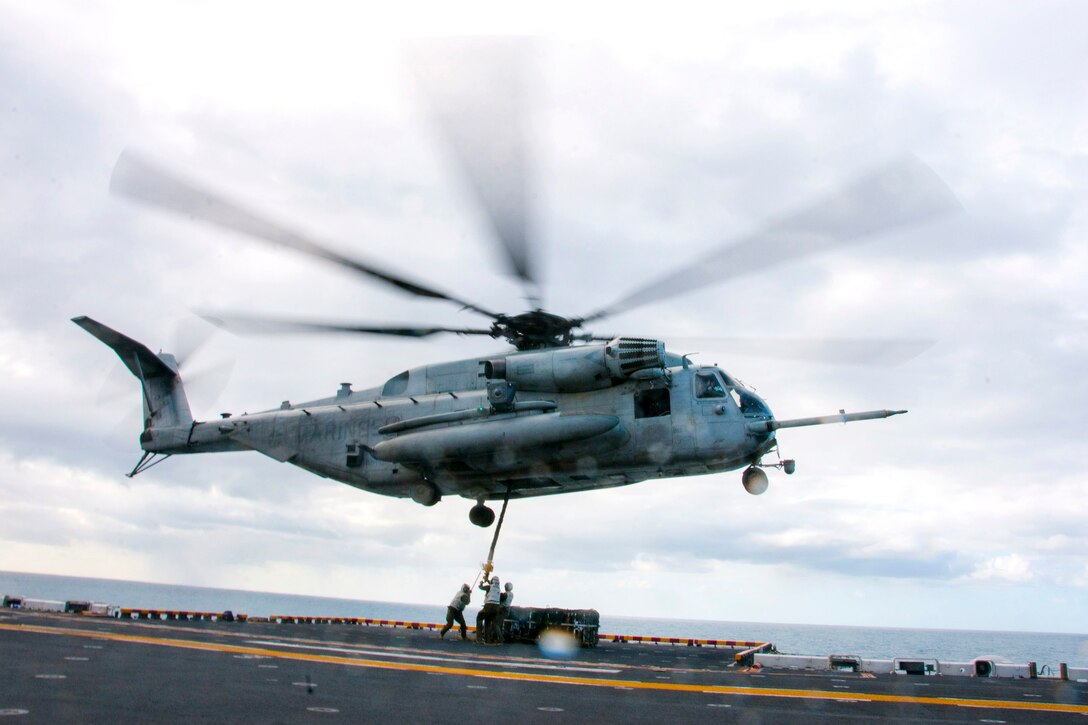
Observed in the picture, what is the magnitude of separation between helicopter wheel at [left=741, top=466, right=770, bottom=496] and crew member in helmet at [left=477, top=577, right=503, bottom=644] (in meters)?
6.74

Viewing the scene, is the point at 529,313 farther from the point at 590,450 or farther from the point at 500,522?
the point at 500,522

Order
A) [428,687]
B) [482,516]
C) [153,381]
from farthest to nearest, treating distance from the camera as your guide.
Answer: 1. [153,381]
2. [482,516]
3. [428,687]

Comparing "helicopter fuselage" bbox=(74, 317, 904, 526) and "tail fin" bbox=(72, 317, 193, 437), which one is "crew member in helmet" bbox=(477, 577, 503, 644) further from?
"tail fin" bbox=(72, 317, 193, 437)

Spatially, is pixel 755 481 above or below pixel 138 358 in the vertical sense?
below

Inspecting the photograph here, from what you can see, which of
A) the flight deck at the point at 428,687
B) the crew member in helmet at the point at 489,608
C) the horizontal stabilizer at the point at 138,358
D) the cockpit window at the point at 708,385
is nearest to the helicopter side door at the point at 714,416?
the cockpit window at the point at 708,385

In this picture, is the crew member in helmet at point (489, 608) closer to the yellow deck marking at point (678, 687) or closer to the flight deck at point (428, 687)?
the flight deck at point (428, 687)

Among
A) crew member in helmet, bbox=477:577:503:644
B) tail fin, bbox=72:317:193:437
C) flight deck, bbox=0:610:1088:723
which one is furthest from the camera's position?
tail fin, bbox=72:317:193:437

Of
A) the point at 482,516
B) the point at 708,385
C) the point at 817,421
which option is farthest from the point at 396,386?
the point at 817,421

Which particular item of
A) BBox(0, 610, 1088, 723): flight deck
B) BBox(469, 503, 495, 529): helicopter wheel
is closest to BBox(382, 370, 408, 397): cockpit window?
BBox(469, 503, 495, 529): helicopter wheel

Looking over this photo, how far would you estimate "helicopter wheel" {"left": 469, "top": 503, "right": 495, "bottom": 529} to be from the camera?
75.6 ft

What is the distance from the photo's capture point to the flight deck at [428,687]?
880cm

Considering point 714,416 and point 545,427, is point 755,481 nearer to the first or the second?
point 714,416

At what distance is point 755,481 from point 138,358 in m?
21.5

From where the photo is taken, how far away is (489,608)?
20.8 m
